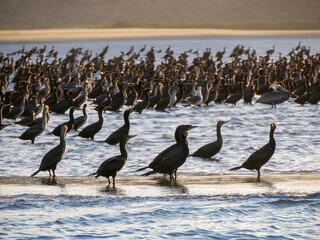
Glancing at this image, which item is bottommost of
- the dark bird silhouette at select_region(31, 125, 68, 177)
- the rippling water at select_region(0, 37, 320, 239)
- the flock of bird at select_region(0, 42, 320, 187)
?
the rippling water at select_region(0, 37, 320, 239)

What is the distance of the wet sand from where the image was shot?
10227 mm

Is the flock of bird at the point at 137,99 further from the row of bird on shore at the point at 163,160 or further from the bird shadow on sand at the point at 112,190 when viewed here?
the bird shadow on sand at the point at 112,190

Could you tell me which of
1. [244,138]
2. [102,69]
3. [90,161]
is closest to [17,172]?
[90,161]

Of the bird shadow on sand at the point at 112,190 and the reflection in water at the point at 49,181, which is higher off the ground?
the reflection in water at the point at 49,181

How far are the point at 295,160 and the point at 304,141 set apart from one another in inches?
116

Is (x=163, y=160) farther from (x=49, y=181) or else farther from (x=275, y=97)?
(x=275, y=97)

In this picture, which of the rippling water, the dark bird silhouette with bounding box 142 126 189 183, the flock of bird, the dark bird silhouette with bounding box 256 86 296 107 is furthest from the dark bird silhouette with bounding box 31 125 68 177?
the dark bird silhouette with bounding box 256 86 296 107

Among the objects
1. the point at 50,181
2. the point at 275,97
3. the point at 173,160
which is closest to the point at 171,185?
the point at 173,160

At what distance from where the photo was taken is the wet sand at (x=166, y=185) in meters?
10.2

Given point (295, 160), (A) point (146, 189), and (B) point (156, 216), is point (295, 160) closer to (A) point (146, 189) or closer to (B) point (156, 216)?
(A) point (146, 189)

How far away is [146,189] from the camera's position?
10.5 metres

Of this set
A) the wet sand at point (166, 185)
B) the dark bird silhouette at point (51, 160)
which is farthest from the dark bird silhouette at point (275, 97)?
the dark bird silhouette at point (51, 160)

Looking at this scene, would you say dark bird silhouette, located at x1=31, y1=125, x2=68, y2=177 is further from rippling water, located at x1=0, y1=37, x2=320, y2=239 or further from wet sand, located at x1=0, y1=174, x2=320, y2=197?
rippling water, located at x1=0, y1=37, x2=320, y2=239

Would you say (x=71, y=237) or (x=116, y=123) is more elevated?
(x=116, y=123)
